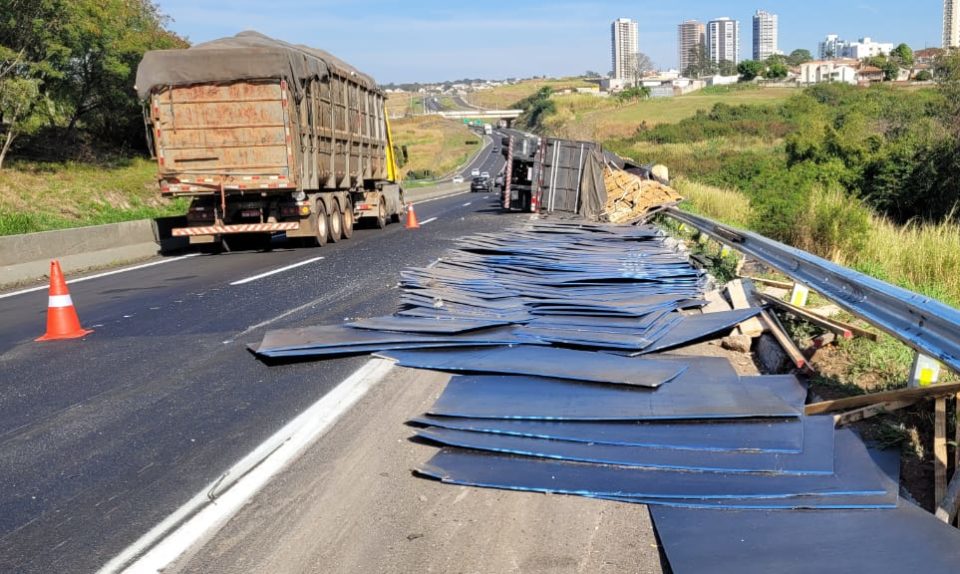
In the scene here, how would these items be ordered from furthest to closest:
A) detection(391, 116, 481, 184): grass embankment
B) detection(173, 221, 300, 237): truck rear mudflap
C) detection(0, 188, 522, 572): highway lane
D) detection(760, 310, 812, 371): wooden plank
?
1. detection(391, 116, 481, 184): grass embankment
2. detection(173, 221, 300, 237): truck rear mudflap
3. detection(760, 310, 812, 371): wooden plank
4. detection(0, 188, 522, 572): highway lane

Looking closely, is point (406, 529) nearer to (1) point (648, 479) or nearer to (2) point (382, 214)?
(1) point (648, 479)

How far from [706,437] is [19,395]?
519cm

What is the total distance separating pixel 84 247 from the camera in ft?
54.7

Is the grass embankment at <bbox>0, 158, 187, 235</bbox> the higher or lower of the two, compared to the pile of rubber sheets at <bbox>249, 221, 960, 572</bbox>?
higher

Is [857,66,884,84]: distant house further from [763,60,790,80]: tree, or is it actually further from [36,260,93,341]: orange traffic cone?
[36,260,93,341]: orange traffic cone

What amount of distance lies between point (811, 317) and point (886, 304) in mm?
1868

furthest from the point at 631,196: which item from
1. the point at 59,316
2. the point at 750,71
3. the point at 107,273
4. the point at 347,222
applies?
the point at 750,71

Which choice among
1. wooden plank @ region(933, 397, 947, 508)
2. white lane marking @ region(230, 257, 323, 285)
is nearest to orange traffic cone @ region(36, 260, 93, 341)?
white lane marking @ region(230, 257, 323, 285)

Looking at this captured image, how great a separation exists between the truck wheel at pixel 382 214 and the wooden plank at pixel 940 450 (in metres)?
20.4

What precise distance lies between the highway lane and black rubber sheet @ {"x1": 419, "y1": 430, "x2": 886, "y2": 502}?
147cm

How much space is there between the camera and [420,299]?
32.4 ft

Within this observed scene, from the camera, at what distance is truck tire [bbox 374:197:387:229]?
24.5m

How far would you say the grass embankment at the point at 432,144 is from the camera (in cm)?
9475

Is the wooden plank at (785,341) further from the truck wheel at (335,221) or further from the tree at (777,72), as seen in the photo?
the tree at (777,72)
